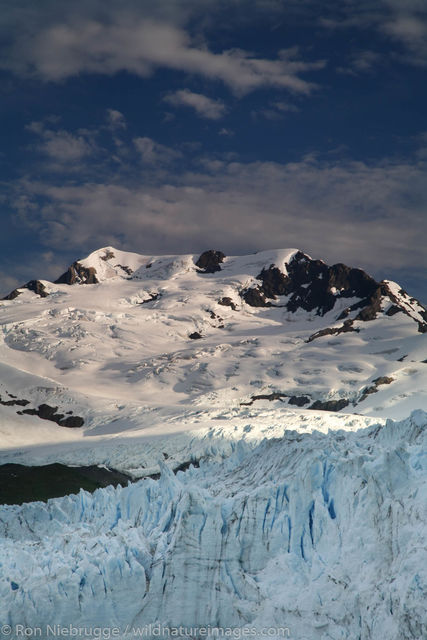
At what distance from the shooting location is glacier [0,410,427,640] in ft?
74.0

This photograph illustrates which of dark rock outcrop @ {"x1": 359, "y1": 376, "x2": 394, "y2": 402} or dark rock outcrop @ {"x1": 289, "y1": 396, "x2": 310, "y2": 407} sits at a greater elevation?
dark rock outcrop @ {"x1": 359, "y1": 376, "x2": 394, "y2": 402}

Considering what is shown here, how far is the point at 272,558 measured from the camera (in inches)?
1070

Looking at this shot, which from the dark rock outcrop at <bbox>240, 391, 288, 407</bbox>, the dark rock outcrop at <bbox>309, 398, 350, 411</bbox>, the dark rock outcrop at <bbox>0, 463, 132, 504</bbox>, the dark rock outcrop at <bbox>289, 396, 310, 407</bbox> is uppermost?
the dark rock outcrop at <bbox>240, 391, 288, 407</bbox>

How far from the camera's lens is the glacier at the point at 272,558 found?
22.6 m

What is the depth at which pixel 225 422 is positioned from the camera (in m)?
136

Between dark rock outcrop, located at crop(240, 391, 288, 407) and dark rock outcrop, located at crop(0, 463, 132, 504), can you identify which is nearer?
dark rock outcrop, located at crop(0, 463, 132, 504)

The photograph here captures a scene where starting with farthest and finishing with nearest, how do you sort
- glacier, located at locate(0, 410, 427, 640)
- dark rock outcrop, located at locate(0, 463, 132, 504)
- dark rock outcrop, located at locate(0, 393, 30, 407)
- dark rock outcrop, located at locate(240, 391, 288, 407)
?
dark rock outcrop, located at locate(240, 391, 288, 407), dark rock outcrop, located at locate(0, 393, 30, 407), dark rock outcrop, located at locate(0, 463, 132, 504), glacier, located at locate(0, 410, 427, 640)

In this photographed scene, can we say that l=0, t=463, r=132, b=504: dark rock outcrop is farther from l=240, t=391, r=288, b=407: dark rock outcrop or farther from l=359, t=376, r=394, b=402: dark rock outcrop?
l=359, t=376, r=394, b=402: dark rock outcrop

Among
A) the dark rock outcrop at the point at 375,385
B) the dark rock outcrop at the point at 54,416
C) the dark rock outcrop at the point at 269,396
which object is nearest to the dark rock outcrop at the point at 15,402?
the dark rock outcrop at the point at 54,416

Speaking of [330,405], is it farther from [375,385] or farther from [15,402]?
[15,402]

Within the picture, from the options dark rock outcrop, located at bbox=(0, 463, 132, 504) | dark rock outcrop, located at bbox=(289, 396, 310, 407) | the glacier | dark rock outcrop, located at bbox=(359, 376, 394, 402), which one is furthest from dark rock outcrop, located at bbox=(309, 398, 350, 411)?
the glacier

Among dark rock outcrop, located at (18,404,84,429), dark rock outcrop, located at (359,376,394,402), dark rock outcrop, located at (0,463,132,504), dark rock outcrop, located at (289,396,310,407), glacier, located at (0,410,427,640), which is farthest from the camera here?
dark rock outcrop, located at (289,396,310,407)

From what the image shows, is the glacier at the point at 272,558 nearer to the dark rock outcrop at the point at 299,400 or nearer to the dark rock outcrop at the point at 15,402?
the dark rock outcrop at the point at 299,400

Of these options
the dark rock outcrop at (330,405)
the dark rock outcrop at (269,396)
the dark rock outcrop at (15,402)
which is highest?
the dark rock outcrop at (15,402)
